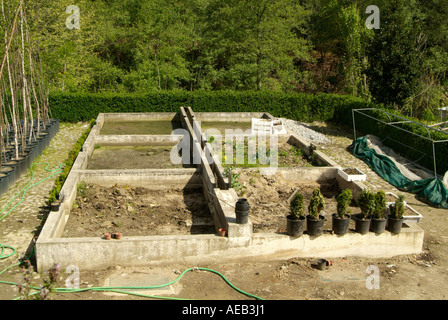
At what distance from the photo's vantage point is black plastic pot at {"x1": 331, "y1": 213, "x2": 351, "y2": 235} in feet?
27.2

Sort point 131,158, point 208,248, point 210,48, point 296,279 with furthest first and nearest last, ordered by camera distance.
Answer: point 210,48, point 131,158, point 208,248, point 296,279

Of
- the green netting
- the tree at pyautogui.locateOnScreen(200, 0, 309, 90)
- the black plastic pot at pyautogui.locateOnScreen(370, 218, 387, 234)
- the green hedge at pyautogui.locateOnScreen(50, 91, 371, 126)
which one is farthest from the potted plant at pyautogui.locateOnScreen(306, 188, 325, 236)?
the tree at pyautogui.locateOnScreen(200, 0, 309, 90)

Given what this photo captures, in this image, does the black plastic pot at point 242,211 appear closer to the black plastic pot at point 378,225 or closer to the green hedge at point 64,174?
the black plastic pot at point 378,225

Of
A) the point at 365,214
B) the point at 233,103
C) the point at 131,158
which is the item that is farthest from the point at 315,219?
the point at 233,103

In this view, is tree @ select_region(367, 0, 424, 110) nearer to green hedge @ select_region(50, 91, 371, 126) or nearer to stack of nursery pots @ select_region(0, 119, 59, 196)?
green hedge @ select_region(50, 91, 371, 126)

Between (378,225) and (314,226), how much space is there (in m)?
1.26

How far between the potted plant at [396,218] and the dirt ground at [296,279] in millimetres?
554

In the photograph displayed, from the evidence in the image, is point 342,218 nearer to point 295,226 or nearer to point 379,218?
point 379,218

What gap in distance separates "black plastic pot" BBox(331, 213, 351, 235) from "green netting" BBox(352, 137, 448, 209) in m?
4.24

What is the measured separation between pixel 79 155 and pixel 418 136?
34.1ft

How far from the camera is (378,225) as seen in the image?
8.45m

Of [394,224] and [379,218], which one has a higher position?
[379,218]

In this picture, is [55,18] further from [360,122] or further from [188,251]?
[188,251]

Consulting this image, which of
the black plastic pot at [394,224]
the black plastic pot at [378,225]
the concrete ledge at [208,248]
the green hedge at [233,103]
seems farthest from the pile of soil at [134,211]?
the green hedge at [233,103]
